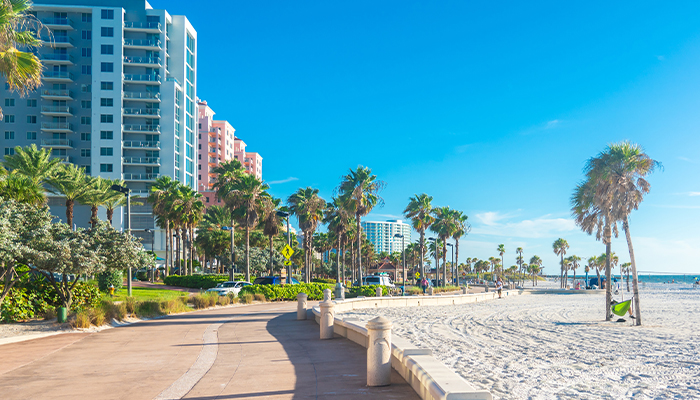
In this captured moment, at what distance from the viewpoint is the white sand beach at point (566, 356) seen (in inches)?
350

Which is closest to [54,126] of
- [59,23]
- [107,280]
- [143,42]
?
[59,23]

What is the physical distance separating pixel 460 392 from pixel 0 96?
99168mm

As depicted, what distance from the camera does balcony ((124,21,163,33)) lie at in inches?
3317

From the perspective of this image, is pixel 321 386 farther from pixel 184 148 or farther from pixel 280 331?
pixel 184 148

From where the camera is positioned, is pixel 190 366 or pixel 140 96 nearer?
pixel 190 366

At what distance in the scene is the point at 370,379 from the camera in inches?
300

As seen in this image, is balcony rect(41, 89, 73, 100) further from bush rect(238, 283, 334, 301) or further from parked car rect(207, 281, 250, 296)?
bush rect(238, 283, 334, 301)

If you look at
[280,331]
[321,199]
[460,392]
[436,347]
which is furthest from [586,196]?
[321,199]

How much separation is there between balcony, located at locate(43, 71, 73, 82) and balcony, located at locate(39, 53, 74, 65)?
5.36 ft

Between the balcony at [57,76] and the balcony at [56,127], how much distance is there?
7.02 m

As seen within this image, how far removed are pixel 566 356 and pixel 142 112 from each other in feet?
277

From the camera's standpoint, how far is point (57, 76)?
8275cm

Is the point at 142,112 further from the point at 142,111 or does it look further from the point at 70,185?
the point at 70,185

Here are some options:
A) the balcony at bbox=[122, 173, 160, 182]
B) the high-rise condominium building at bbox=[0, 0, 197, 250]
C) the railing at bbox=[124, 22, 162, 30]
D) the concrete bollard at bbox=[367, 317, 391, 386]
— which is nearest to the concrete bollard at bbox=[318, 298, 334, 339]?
the concrete bollard at bbox=[367, 317, 391, 386]
